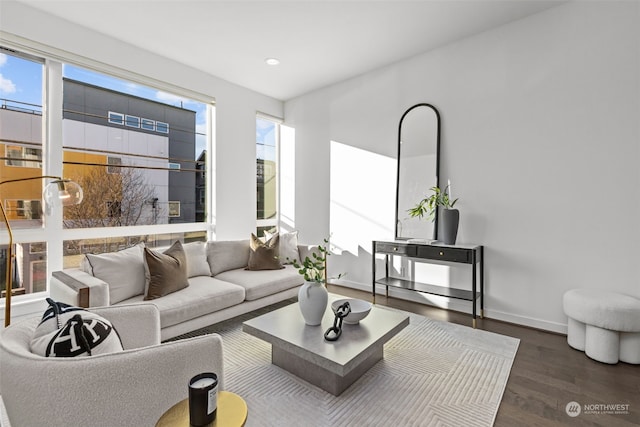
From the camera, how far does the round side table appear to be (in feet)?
3.22

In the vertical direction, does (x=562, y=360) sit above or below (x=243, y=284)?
below

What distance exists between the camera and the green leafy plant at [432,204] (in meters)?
3.35

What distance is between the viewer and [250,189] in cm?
471

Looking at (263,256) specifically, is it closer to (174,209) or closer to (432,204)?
(174,209)

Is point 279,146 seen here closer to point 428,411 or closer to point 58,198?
point 58,198

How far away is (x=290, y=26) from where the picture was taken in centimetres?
305

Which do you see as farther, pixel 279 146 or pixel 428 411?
pixel 279 146

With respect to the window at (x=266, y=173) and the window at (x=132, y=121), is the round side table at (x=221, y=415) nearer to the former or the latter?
the window at (x=132, y=121)

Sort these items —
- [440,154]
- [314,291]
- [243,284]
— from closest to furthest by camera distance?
1. [314,291]
2. [243,284]
3. [440,154]

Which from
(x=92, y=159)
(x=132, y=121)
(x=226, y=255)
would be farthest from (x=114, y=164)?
(x=226, y=255)

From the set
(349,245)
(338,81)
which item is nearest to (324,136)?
(338,81)

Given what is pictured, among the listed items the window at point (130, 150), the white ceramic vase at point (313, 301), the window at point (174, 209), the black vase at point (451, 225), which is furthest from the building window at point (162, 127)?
the black vase at point (451, 225)

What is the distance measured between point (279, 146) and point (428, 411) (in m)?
4.43

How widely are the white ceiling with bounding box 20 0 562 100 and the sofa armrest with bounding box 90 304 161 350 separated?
2609 millimetres
